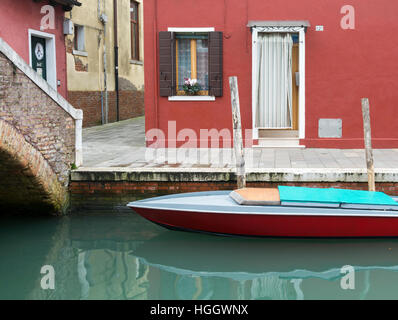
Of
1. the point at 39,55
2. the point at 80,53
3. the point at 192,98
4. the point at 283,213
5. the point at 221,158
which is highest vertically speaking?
the point at 80,53

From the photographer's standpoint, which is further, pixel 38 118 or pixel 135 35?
pixel 135 35

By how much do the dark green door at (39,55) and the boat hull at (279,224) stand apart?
680 centimetres

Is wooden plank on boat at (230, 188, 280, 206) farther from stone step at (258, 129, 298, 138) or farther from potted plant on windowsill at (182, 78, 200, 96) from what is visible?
potted plant on windowsill at (182, 78, 200, 96)

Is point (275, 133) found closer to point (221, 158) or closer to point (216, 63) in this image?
point (216, 63)

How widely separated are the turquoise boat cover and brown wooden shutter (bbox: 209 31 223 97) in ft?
13.1

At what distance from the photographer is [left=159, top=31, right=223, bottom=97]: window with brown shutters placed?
11.2 metres

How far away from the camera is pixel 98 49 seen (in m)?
16.3

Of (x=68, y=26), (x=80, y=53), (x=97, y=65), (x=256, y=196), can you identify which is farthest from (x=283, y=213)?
(x=97, y=65)

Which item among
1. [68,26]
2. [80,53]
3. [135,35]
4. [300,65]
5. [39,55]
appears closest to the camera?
[300,65]

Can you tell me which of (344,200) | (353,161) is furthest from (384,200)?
(353,161)

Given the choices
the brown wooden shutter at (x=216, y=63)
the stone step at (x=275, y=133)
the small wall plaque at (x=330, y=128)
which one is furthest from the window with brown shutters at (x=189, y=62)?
the small wall plaque at (x=330, y=128)

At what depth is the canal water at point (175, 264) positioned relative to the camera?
20.3ft

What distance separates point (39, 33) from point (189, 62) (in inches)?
154
